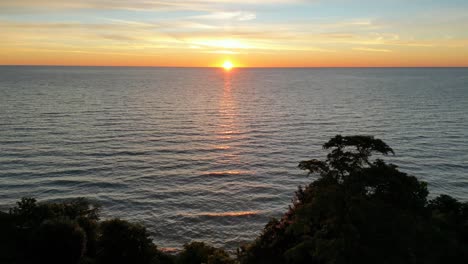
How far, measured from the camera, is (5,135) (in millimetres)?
74500

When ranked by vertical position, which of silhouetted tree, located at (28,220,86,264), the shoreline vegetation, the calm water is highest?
the shoreline vegetation

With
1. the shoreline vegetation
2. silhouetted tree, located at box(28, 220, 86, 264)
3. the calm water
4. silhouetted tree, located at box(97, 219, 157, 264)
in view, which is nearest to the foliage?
the shoreline vegetation

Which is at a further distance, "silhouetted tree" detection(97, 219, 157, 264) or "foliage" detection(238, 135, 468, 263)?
"silhouetted tree" detection(97, 219, 157, 264)

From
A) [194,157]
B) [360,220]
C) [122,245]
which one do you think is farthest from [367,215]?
[194,157]

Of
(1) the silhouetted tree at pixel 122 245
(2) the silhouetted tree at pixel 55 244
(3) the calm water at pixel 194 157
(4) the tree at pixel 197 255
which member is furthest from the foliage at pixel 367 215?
(3) the calm water at pixel 194 157

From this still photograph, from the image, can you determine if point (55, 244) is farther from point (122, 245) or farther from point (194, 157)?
point (194, 157)

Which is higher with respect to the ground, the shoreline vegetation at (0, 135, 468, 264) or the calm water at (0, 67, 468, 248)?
the shoreline vegetation at (0, 135, 468, 264)

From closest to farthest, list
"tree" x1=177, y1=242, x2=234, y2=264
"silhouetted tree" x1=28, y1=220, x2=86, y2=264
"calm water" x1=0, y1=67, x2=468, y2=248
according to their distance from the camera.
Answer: "silhouetted tree" x1=28, y1=220, x2=86, y2=264 < "tree" x1=177, y1=242, x2=234, y2=264 < "calm water" x1=0, y1=67, x2=468, y2=248

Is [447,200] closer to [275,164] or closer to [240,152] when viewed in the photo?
[275,164]

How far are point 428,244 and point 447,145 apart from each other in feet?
207

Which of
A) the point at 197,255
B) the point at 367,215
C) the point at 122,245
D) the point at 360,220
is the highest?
the point at 367,215

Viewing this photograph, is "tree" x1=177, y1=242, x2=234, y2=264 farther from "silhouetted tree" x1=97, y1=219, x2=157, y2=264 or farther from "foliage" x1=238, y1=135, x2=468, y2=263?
"foliage" x1=238, y1=135, x2=468, y2=263

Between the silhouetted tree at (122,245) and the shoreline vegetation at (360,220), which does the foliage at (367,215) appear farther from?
the silhouetted tree at (122,245)

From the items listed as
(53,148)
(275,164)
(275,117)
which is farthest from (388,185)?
(275,117)
